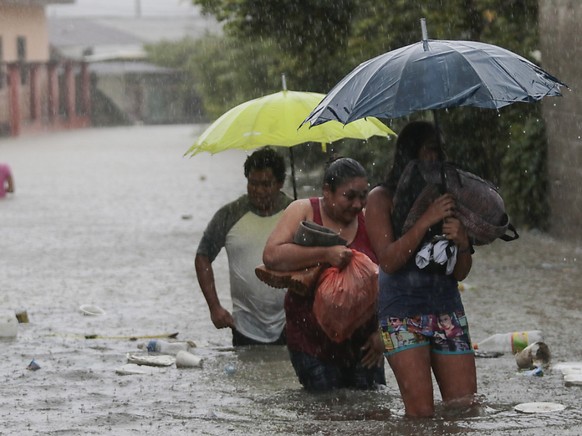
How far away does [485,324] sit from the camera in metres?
9.77

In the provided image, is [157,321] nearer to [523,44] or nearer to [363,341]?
[363,341]

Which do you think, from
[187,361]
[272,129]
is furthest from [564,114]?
[187,361]

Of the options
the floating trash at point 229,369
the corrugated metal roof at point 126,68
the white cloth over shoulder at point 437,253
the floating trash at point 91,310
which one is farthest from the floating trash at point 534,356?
the corrugated metal roof at point 126,68

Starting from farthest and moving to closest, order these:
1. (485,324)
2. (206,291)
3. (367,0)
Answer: (367,0) → (485,324) → (206,291)

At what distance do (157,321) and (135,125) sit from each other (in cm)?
5540

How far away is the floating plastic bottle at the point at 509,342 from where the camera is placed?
845 cm

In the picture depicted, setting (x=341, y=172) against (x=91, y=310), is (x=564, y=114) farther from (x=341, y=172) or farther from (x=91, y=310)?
(x=341, y=172)

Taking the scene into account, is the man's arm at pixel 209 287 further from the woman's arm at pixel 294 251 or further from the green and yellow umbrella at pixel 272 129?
the woman's arm at pixel 294 251

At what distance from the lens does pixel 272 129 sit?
7.99m

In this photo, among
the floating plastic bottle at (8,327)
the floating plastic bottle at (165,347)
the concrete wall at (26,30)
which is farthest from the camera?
the concrete wall at (26,30)

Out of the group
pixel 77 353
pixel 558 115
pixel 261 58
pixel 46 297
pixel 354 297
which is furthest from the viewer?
pixel 261 58

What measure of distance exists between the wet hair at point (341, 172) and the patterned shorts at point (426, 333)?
0.76 meters

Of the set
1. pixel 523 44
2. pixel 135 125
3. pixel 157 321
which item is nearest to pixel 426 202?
pixel 157 321

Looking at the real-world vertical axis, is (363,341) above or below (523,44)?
below
